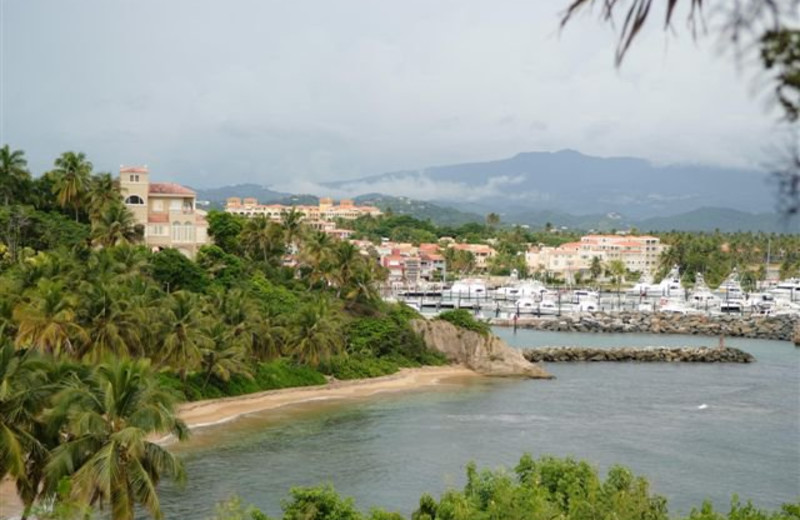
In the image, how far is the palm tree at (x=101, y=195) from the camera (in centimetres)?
5406

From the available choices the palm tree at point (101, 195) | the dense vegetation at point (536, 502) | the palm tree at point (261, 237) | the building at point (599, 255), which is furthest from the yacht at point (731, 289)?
the dense vegetation at point (536, 502)

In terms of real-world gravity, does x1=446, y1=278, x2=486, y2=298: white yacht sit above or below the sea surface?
above

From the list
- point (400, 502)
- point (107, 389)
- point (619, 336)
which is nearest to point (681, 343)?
point (619, 336)

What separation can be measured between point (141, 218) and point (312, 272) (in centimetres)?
1153

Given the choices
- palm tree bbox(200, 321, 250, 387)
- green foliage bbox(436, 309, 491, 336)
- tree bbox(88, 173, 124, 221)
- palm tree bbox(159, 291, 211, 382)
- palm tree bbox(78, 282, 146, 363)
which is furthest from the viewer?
green foliage bbox(436, 309, 491, 336)

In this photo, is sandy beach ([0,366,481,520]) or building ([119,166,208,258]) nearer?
sandy beach ([0,366,481,520])

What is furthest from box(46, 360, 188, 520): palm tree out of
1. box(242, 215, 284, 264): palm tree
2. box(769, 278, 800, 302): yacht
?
box(769, 278, 800, 302): yacht

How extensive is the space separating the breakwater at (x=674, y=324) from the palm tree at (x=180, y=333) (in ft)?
196

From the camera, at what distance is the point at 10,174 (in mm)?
54500

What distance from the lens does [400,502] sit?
28.0 metres

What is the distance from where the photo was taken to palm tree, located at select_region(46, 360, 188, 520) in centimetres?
1530

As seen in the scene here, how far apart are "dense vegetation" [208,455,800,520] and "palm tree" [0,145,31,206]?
135ft

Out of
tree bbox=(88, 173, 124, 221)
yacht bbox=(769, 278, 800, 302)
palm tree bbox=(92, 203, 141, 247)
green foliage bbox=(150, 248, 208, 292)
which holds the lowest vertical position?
yacht bbox=(769, 278, 800, 302)

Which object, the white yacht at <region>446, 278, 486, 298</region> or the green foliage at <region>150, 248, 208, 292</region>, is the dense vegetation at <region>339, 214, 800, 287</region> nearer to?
the white yacht at <region>446, 278, 486, 298</region>
